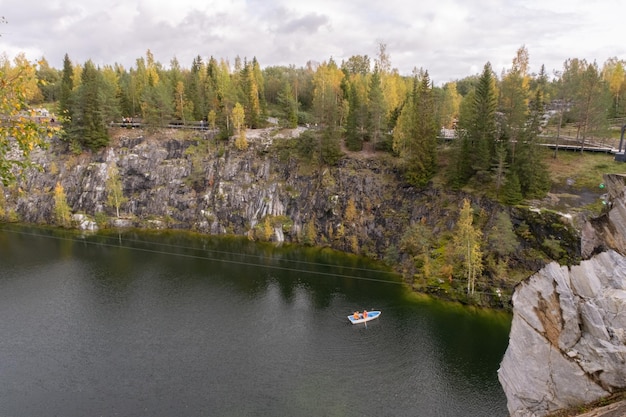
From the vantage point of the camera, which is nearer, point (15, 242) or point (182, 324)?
point (182, 324)

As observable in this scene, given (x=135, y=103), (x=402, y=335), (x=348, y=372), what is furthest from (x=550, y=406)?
(x=135, y=103)

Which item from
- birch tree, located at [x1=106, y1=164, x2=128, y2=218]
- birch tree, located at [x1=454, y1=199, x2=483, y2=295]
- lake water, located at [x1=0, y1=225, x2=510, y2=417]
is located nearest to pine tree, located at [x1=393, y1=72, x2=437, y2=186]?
lake water, located at [x1=0, y1=225, x2=510, y2=417]

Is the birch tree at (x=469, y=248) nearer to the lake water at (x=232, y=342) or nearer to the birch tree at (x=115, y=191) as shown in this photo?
the lake water at (x=232, y=342)

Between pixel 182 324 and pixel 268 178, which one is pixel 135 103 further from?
pixel 182 324

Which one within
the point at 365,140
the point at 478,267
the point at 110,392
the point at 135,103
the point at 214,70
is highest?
the point at 214,70

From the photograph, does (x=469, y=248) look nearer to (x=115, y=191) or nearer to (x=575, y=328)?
(x=575, y=328)

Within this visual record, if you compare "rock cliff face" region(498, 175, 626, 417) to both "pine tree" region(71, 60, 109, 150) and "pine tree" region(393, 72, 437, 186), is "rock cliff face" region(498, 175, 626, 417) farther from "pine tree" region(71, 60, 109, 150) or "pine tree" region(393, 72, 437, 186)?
"pine tree" region(71, 60, 109, 150)
